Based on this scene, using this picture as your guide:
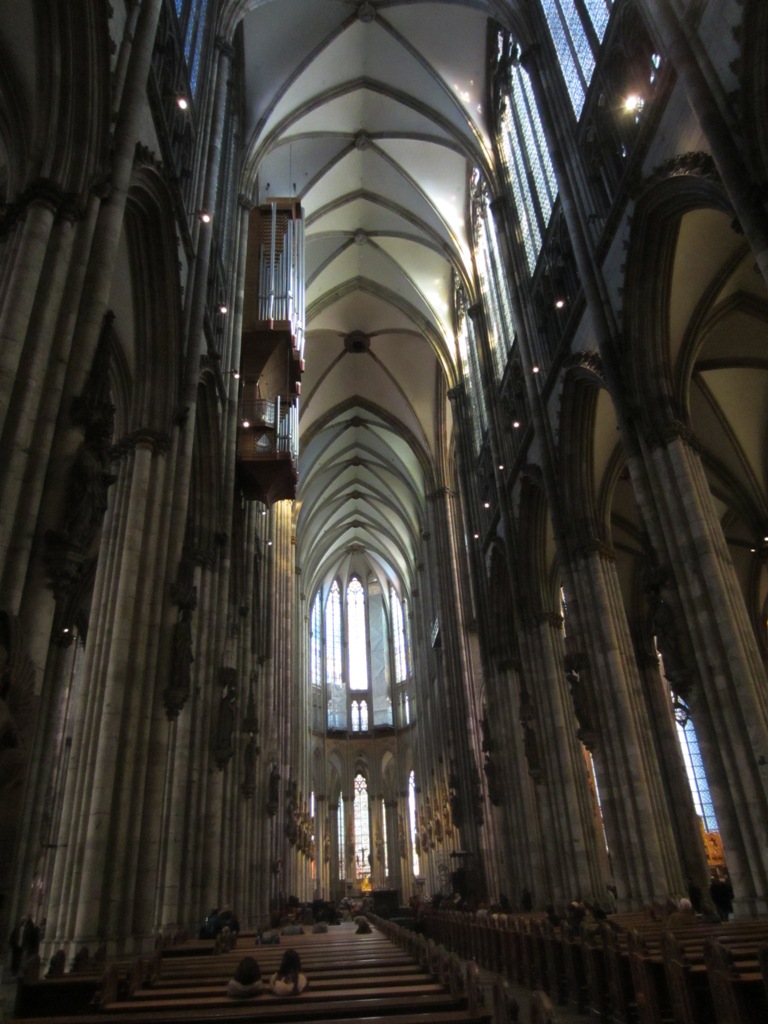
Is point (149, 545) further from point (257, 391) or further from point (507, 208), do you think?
point (507, 208)

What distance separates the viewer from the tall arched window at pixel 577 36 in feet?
42.6

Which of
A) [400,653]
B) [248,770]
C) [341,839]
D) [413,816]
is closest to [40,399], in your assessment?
[248,770]

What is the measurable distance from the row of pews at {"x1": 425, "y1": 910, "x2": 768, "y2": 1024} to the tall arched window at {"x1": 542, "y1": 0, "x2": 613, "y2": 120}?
12.9 m

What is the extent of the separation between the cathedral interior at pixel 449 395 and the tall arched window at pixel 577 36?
3.4 inches

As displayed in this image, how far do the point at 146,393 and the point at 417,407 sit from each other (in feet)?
74.7

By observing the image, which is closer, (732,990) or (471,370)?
(732,990)

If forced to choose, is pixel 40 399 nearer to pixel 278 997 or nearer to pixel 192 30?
pixel 278 997

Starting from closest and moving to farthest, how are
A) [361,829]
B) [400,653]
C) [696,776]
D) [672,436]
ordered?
[672,436]
[696,776]
[361,829]
[400,653]

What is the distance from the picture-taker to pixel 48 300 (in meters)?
6.38

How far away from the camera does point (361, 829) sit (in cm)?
4575

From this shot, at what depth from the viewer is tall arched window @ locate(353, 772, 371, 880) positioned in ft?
145

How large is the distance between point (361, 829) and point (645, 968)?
4386 centimetres

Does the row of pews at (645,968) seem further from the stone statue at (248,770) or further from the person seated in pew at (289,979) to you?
the stone statue at (248,770)

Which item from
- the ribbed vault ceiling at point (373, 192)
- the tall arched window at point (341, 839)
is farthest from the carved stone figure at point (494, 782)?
the tall arched window at point (341, 839)
